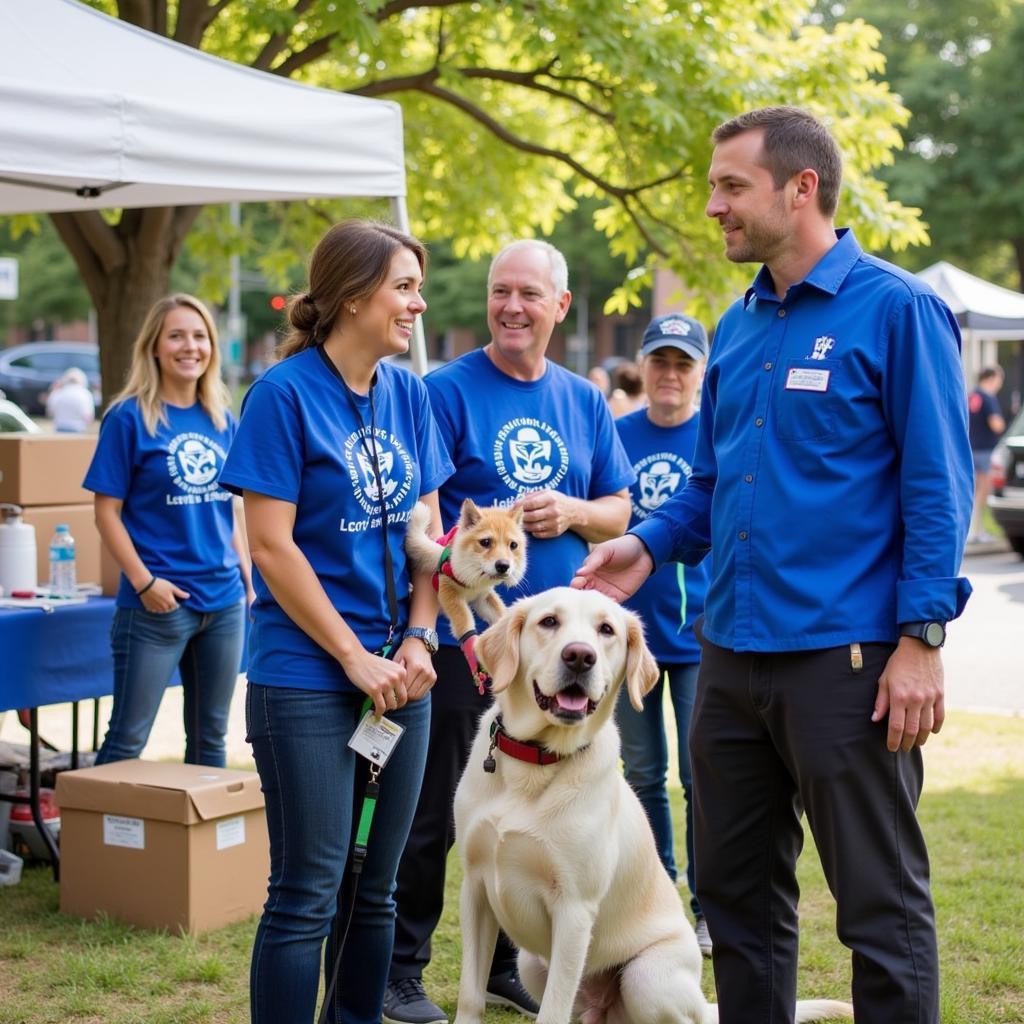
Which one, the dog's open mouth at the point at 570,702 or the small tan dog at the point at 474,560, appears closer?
the dog's open mouth at the point at 570,702

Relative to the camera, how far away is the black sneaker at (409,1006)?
3.99 metres

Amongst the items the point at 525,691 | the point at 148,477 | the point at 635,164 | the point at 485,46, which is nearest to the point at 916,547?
the point at 525,691

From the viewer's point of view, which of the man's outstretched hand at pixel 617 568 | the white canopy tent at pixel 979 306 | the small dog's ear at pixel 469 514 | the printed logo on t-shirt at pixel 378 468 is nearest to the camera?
the printed logo on t-shirt at pixel 378 468

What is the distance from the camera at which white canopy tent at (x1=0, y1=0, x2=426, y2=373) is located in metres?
4.40

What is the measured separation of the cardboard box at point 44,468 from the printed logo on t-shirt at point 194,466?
2.59 feet

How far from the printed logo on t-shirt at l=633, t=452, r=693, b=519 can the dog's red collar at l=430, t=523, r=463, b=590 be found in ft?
4.80

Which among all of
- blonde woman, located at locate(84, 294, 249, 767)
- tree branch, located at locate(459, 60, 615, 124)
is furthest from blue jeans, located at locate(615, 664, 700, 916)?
tree branch, located at locate(459, 60, 615, 124)

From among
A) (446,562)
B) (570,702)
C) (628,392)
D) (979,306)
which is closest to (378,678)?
(570,702)

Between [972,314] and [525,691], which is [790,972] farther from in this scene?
[972,314]

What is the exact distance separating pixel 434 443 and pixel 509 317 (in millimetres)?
761

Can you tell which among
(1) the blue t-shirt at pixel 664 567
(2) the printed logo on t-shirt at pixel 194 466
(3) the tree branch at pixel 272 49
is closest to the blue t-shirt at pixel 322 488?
(1) the blue t-shirt at pixel 664 567

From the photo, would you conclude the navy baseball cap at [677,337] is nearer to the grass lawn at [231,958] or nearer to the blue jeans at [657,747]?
the blue jeans at [657,747]

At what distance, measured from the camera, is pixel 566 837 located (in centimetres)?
329

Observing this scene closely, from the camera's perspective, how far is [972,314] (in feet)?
56.4
